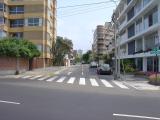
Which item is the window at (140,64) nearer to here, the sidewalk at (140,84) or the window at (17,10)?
the sidewalk at (140,84)

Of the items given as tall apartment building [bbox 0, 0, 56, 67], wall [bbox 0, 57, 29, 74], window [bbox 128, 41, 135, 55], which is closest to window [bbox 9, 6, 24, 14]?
tall apartment building [bbox 0, 0, 56, 67]

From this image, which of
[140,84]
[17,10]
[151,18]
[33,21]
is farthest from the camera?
[17,10]

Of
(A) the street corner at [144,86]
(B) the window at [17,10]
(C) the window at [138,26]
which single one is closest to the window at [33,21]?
(B) the window at [17,10]

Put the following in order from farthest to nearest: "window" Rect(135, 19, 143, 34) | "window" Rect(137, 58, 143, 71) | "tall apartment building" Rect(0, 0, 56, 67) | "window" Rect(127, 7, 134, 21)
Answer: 1. "tall apartment building" Rect(0, 0, 56, 67)
2. "window" Rect(127, 7, 134, 21)
3. "window" Rect(137, 58, 143, 71)
4. "window" Rect(135, 19, 143, 34)

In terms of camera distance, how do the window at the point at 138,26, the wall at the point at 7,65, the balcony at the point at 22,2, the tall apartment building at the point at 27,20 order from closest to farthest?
the wall at the point at 7,65
the window at the point at 138,26
the tall apartment building at the point at 27,20
the balcony at the point at 22,2

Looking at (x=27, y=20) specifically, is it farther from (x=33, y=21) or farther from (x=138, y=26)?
(x=138, y=26)

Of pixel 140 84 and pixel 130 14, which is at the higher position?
pixel 130 14

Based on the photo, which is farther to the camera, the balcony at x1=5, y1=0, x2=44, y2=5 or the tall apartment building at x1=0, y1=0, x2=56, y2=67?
the balcony at x1=5, y1=0, x2=44, y2=5

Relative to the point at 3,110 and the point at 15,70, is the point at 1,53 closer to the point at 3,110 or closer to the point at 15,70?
the point at 15,70

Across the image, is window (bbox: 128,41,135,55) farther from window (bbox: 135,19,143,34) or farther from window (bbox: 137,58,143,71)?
window (bbox: 135,19,143,34)

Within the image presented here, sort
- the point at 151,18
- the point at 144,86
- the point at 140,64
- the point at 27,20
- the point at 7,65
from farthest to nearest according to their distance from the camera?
the point at 27,20 < the point at 140,64 < the point at 7,65 < the point at 151,18 < the point at 144,86

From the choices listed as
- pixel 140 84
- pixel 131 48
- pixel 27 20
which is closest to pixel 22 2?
pixel 27 20

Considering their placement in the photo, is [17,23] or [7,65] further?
[17,23]

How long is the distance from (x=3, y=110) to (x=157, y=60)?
29.9 m
